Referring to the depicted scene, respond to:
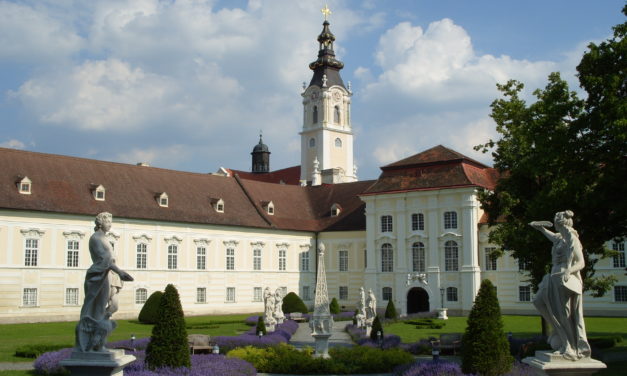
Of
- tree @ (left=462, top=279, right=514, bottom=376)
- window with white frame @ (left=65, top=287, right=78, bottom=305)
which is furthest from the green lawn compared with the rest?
tree @ (left=462, top=279, right=514, bottom=376)

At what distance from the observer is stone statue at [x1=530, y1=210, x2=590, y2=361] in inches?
371

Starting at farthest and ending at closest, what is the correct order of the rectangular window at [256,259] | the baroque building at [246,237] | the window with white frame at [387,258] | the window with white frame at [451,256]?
the rectangular window at [256,259], the window with white frame at [387,258], the window with white frame at [451,256], the baroque building at [246,237]

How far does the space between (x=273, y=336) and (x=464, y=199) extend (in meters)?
22.7

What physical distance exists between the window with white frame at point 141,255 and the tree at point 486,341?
1213 inches

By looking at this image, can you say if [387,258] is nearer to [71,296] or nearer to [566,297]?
[71,296]

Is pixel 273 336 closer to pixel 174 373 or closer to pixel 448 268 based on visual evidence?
pixel 174 373

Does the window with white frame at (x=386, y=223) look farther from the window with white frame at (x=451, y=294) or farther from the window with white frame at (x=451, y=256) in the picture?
the window with white frame at (x=451, y=294)

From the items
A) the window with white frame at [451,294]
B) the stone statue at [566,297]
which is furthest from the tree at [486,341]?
the window with white frame at [451,294]

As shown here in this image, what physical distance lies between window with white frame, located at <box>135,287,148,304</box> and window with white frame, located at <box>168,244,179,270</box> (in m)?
2.44

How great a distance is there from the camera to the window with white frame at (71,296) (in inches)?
1499

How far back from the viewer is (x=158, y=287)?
4222 cm

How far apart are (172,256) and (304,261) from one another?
11833mm

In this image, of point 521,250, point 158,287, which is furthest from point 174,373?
point 158,287

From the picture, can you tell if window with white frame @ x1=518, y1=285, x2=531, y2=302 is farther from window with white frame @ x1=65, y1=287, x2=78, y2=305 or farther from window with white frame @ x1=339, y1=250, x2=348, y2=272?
window with white frame @ x1=65, y1=287, x2=78, y2=305
